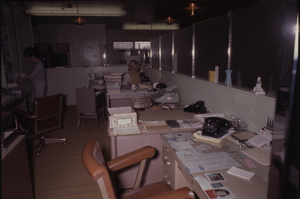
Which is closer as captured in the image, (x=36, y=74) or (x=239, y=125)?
(x=239, y=125)

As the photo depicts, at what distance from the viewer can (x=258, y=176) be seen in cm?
122

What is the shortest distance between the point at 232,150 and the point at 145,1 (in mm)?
5491

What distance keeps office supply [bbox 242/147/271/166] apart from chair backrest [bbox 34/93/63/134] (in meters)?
2.76

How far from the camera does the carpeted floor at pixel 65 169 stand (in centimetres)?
235

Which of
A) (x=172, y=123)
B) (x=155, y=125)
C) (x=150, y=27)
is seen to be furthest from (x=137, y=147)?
(x=150, y=27)

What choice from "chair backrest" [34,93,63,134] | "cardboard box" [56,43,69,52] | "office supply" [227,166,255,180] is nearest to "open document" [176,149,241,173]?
"office supply" [227,166,255,180]

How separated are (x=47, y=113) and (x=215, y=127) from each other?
2.55 meters

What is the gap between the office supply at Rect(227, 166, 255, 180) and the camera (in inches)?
47.0

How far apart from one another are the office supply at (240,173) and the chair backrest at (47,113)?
276 centimetres

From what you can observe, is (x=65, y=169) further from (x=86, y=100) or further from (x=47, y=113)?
(x=86, y=100)

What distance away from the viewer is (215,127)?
178cm

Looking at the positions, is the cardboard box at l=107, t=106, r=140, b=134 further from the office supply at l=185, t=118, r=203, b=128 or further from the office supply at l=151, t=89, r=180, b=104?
the office supply at l=151, t=89, r=180, b=104

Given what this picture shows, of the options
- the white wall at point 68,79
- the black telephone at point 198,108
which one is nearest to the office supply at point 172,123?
the black telephone at point 198,108

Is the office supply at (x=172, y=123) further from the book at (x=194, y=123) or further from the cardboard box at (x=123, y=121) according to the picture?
the cardboard box at (x=123, y=121)
